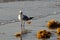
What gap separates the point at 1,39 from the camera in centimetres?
1273

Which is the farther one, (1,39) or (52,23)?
(52,23)

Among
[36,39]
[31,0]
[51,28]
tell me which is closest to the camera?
[36,39]

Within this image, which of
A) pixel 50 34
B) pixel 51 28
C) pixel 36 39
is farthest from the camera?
pixel 51 28

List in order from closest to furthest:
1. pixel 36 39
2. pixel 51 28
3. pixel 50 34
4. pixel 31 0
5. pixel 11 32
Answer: pixel 36 39 → pixel 50 34 → pixel 11 32 → pixel 51 28 → pixel 31 0

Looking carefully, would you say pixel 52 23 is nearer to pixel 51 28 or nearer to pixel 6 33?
pixel 51 28

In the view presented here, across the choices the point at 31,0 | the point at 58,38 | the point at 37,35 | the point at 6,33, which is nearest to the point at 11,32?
the point at 6,33

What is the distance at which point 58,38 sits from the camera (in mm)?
12711

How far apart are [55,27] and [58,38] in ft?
11.6

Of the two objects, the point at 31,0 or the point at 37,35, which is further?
the point at 31,0

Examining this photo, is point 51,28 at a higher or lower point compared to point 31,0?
higher

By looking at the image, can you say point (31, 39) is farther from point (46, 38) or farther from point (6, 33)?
point (6, 33)

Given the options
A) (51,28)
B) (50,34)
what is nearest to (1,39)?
(50,34)

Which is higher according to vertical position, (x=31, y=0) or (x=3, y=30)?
(x=3, y=30)

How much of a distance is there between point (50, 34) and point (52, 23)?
3085 millimetres
